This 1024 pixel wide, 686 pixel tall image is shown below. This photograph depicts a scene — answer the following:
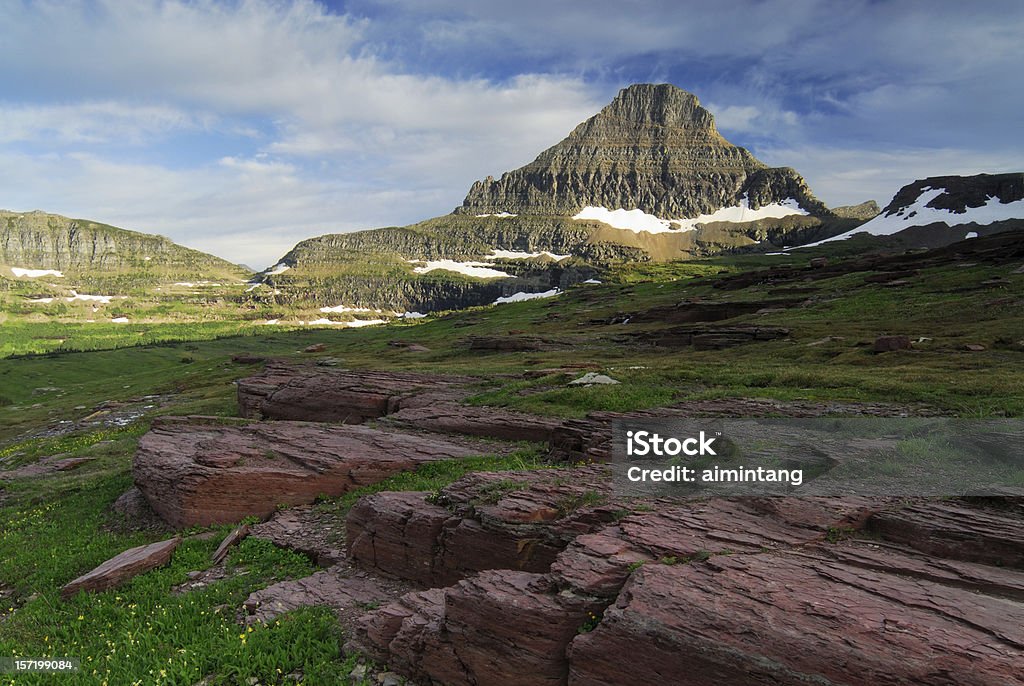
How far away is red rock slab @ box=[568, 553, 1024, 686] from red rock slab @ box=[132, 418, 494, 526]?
14.6 meters

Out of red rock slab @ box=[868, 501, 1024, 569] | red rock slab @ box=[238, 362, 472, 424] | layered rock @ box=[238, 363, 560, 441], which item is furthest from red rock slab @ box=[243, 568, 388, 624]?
red rock slab @ box=[238, 362, 472, 424]

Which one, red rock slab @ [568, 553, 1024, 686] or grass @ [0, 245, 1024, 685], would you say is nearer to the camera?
red rock slab @ [568, 553, 1024, 686]

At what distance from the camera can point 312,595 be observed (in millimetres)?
14797

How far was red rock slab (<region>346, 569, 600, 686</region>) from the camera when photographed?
1017 centimetres

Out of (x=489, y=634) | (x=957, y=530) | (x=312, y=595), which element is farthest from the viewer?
(x=312, y=595)

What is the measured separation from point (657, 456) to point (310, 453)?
14.8m

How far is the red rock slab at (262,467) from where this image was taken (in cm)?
2128

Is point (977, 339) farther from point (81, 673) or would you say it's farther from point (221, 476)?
point (81, 673)

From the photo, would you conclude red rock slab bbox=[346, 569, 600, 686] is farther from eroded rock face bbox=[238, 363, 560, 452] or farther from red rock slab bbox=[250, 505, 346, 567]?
eroded rock face bbox=[238, 363, 560, 452]

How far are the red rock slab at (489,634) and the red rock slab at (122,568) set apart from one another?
381 inches

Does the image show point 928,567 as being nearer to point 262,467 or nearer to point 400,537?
point 400,537

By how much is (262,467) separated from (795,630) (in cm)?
2025

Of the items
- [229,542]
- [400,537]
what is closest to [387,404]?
[229,542]

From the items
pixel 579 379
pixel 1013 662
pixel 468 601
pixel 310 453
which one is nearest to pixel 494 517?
pixel 468 601
